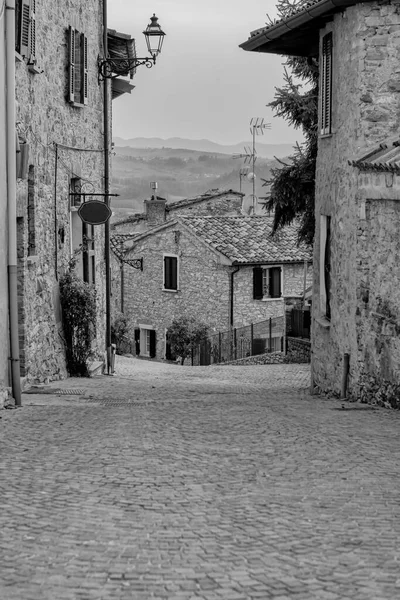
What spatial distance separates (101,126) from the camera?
844 inches

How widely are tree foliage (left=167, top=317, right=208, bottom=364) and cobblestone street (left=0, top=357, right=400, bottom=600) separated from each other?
23.7 metres

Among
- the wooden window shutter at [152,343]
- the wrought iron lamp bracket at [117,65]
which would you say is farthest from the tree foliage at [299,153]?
the wooden window shutter at [152,343]

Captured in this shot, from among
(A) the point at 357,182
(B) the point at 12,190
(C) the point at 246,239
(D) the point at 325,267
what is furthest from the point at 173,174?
(B) the point at 12,190

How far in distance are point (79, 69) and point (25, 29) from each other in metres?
4.51

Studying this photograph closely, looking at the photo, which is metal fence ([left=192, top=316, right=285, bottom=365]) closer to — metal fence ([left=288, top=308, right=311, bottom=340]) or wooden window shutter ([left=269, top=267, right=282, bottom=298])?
wooden window shutter ([left=269, top=267, right=282, bottom=298])

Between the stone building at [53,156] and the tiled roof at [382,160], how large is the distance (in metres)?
4.44

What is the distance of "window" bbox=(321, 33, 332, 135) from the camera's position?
16.2 m

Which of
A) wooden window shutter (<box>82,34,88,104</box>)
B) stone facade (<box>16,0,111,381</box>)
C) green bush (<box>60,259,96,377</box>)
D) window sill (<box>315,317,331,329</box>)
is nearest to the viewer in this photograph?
stone facade (<box>16,0,111,381</box>)

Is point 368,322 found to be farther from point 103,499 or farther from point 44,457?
point 103,499

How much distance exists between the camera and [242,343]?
33.7 m

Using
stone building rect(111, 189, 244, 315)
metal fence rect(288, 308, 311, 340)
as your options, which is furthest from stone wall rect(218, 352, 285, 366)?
stone building rect(111, 189, 244, 315)

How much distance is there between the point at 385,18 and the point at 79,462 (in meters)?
8.78

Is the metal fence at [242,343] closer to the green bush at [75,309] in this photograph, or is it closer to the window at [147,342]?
the window at [147,342]

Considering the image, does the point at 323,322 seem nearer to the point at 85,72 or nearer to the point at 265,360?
the point at 85,72
